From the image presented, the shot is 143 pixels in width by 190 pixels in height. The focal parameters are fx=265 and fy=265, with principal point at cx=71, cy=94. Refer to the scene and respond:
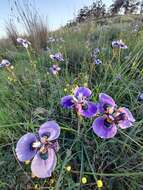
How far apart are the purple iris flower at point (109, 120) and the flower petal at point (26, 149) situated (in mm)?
207

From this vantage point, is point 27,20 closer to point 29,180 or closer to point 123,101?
point 123,101

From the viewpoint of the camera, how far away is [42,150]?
0.82 metres

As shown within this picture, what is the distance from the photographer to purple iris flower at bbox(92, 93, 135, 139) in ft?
2.75

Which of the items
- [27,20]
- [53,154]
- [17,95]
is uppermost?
[53,154]

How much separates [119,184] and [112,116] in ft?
1.22

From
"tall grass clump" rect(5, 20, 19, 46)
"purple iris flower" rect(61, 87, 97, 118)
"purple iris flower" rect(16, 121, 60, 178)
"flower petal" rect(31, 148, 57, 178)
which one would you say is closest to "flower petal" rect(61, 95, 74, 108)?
"purple iris flower" rect(61, 87, 97, 118)

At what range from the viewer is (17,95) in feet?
5.36

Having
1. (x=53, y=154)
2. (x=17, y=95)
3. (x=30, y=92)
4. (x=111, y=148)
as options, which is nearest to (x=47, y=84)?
(x=30, y=92)

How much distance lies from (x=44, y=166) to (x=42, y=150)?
1.9 inches

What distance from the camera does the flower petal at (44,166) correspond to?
81 centimetres

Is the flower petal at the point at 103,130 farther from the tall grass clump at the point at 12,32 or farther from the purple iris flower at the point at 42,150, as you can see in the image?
the tall grass clump at the point at 12,32

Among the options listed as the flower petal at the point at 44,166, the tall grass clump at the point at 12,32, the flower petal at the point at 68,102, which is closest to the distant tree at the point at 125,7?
the tall grass clump at the point at 12,32

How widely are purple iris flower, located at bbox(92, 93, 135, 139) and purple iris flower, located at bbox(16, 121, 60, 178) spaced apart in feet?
0.44

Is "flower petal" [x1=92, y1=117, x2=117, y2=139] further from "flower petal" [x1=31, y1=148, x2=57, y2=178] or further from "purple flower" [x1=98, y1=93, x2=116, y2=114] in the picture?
"flower petal" [x1=31, y1=148, x2=57, y2=178]
